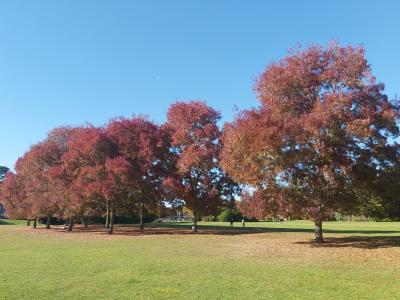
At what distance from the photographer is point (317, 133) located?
2197cm

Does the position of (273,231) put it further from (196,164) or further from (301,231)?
(196,164)

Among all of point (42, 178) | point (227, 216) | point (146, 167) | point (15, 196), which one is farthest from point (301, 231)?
point (227, 216)

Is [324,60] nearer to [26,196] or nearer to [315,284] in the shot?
[315,284]

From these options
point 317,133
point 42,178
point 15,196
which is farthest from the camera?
point 15,196

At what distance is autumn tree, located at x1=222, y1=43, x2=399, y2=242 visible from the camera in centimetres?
2214

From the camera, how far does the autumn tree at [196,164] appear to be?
123 ft

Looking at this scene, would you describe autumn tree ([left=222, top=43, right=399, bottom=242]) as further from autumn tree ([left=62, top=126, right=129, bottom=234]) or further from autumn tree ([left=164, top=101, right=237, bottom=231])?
autumn tree ([left=62, top=126, right=129, bottom=234])

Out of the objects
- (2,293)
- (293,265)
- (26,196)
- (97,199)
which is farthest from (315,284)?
(26,196)

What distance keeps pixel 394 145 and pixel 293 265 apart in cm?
1120

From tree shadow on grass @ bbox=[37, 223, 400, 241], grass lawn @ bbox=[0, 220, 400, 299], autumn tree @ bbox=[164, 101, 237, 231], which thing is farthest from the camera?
autumn tree @ bbox=[164, 101, 237, 231]

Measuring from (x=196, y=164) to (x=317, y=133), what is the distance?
1639 cm

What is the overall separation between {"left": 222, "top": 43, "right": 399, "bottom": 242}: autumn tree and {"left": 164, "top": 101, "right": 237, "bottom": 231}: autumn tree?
40.8ft

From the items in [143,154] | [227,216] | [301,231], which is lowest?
[301,231]

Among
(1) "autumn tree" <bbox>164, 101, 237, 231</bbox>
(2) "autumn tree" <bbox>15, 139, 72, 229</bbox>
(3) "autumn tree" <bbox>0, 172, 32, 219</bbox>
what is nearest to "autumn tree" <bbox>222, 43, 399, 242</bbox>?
(1) "autumn tree" <bbox>164, 101, 237, 231</bbox>
